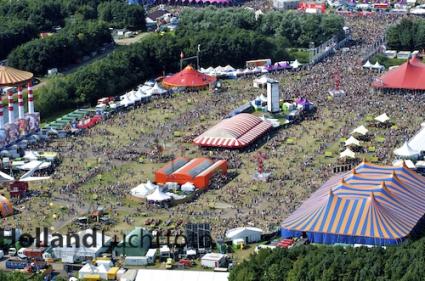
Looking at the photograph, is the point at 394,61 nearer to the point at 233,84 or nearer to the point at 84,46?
the point at 233,84

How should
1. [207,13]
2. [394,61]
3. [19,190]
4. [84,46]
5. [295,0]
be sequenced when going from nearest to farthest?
1. [19,190]
2. [394,61]
3. [84,46]
4. [207,13]
5. [295,0]

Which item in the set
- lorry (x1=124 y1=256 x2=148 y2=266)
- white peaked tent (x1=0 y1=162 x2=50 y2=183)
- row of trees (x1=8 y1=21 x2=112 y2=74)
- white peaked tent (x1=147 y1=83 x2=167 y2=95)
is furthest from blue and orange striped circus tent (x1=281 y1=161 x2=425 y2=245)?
row of trees (x1=8 y1=21 x2=112 y2=74)

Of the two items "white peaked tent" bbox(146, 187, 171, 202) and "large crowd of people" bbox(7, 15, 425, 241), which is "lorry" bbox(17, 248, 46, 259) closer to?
"large crowd of people" bbox(7, 15, 425, 241)

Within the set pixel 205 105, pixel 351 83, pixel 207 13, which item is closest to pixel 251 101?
pixel 205 105

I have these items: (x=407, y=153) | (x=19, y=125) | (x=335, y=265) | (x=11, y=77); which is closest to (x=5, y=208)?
(x=19, y=125)

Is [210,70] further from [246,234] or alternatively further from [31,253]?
[31,253]
